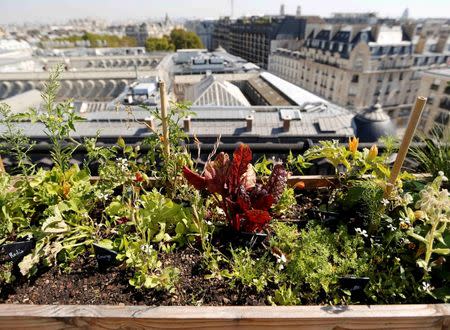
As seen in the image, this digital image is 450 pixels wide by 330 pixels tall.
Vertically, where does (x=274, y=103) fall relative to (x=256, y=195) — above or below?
below

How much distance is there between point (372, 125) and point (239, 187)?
955cm

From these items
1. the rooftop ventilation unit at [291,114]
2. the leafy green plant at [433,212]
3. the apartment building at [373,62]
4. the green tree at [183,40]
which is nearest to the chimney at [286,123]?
the rooftop ventilation unit at [291,114]

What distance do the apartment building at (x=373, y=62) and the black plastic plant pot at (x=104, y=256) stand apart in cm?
2901

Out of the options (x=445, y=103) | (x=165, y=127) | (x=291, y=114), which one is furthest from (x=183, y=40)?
→ (x=165, y=127)

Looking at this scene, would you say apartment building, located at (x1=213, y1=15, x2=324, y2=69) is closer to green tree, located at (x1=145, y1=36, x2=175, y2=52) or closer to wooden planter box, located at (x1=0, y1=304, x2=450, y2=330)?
green tree, located at (x1=145, y1=36, x2=175, y2=52)

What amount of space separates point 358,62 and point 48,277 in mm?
30028

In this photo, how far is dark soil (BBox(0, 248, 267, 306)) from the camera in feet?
4.42

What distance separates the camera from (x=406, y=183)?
6.13 feet

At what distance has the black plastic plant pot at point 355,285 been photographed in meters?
1.31

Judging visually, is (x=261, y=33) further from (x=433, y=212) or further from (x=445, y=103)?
(x=433, y=212)

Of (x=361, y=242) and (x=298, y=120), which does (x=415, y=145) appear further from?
(x=298, y=120)

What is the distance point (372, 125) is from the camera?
971 centimetres

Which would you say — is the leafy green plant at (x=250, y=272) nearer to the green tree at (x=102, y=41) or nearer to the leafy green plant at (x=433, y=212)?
the leafy green plant at (x=433, y=212)

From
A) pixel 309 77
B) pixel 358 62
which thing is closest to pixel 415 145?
pixel 358 62
